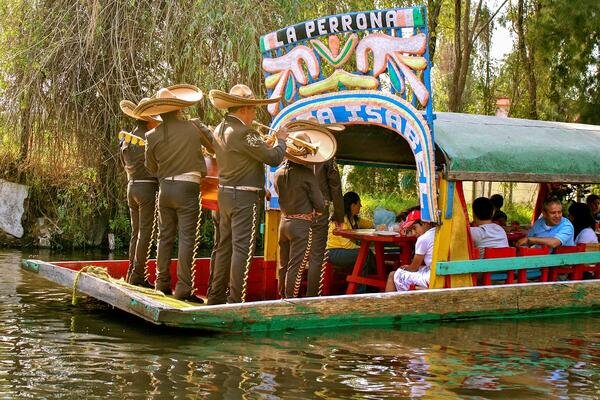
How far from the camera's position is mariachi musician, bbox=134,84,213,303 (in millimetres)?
8688

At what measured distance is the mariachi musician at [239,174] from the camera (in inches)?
331

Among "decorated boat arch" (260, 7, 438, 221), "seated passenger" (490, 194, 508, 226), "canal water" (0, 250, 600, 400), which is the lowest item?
"canal water" (0, 250, 600, 400)

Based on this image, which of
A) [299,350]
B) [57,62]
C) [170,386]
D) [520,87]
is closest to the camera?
[170,386]

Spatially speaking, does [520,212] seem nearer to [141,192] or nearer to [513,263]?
[513,263]

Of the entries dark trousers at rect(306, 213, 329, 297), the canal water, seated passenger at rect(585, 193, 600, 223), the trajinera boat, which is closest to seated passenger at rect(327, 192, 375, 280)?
the trajinera boat

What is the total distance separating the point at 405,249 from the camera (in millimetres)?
9758

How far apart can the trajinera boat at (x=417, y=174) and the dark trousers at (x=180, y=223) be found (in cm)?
33

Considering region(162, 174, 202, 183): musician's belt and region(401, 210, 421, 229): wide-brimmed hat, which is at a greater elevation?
region(162, 174, 202, 183): musician's belt

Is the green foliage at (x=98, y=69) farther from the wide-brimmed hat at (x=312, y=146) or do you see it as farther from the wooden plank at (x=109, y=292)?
the wooden plank at (x=109, y=292)

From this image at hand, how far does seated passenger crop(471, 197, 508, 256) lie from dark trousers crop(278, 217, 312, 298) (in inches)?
68.3

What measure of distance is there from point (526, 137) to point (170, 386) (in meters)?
4.93

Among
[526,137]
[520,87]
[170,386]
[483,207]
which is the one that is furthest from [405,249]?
[520,87]

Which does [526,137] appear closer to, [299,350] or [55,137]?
[299,350]

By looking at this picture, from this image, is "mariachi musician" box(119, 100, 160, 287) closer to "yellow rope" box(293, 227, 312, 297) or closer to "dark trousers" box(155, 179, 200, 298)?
"dark trousers" box(155, 179, 200, 298)
